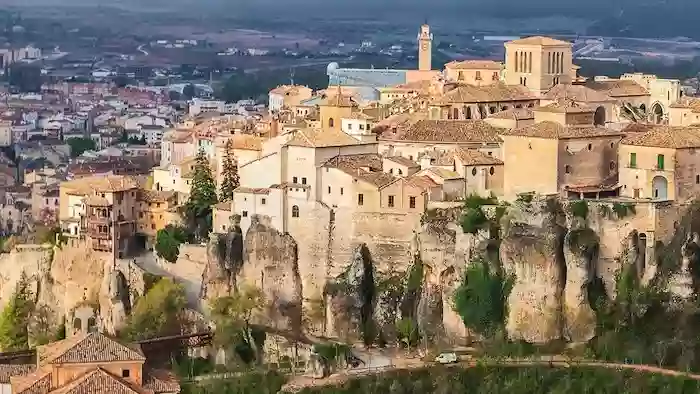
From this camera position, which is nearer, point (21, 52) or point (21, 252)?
point (21, 252)

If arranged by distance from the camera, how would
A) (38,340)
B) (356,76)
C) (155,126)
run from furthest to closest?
(155,126) → (356,76) → (38,340)

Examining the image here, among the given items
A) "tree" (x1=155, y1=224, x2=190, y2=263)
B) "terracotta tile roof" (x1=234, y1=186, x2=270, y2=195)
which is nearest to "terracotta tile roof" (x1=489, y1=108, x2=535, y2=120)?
"terracotta tile roof" (x1=234, y1=186, x2=270, y2=195)

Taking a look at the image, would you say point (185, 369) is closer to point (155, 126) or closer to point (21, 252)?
point (21, 252)

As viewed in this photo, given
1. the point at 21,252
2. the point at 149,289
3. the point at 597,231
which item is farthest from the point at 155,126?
the point at 597,231

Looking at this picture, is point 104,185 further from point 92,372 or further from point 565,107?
point 565,107

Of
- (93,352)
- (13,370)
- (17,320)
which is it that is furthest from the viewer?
(17,320)

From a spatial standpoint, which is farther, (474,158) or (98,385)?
(474,158)

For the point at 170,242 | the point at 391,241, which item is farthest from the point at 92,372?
the point at 170,242

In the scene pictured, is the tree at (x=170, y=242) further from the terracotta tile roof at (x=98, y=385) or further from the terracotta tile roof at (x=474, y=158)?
the terracotta tile roof at (x=98, y=385)
